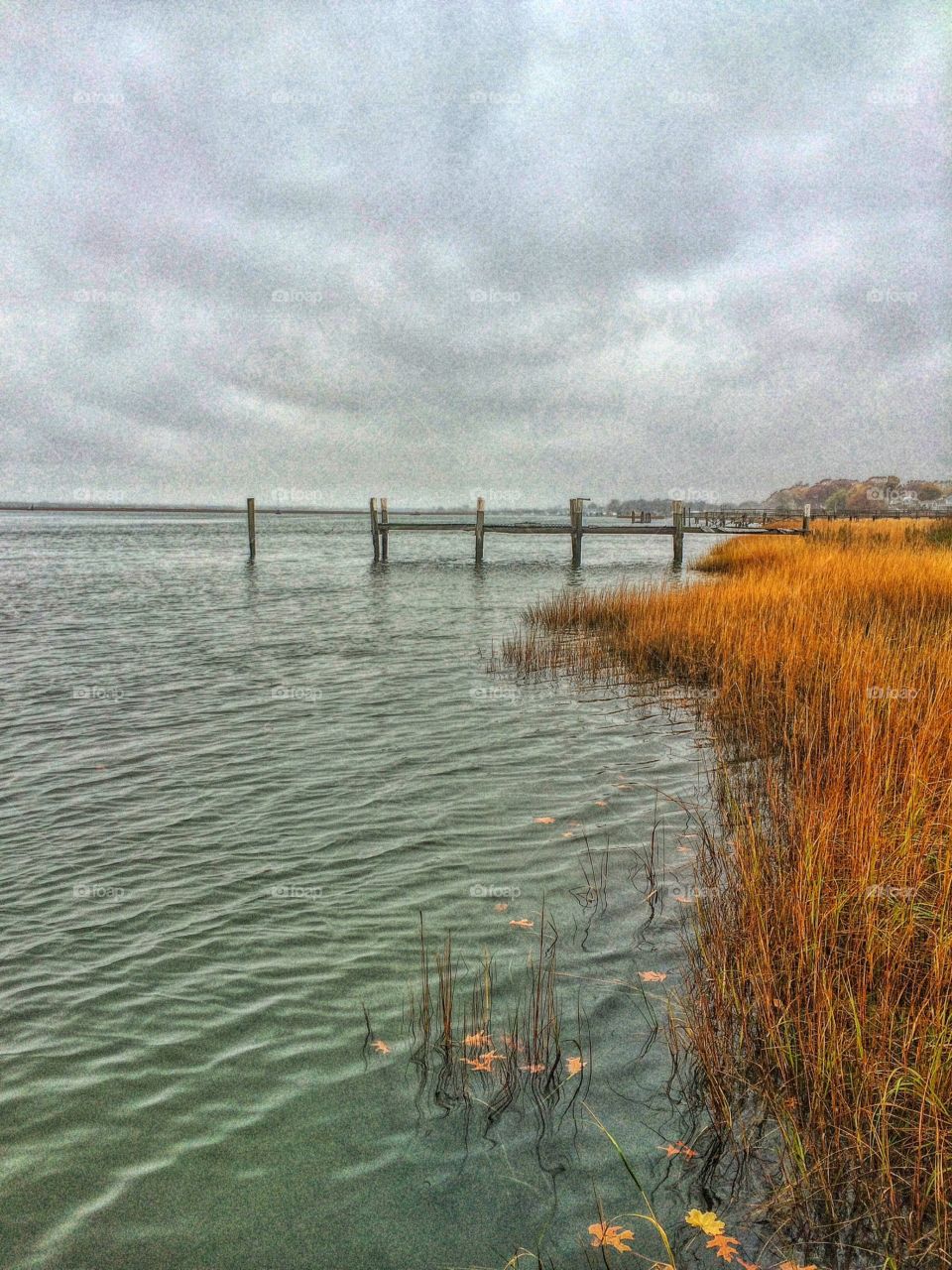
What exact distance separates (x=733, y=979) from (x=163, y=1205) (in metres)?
2.26

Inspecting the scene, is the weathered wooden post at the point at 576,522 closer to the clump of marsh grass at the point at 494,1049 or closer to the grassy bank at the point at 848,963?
the grassy bank at the point at 848,963

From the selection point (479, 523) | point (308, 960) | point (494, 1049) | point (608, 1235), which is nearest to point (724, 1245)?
point (608, 1235)

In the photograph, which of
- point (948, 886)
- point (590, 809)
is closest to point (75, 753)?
point (590, 809)

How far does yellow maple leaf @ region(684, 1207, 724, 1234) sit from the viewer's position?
2.44m

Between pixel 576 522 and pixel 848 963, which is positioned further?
pixel 576 522

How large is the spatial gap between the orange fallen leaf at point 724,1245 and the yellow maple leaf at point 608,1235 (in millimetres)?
242

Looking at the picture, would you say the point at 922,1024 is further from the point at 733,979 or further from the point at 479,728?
the point at 479,728

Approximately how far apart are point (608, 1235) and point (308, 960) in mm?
2146

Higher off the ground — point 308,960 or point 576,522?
point 576,522

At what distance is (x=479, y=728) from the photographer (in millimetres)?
8953

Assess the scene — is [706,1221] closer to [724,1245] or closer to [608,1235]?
[724,1245]

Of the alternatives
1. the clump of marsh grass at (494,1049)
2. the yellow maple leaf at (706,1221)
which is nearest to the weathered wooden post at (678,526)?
the clump of marsh grass at (494,1049)

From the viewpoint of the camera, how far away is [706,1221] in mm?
2480

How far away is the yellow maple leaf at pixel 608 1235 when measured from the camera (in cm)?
246
